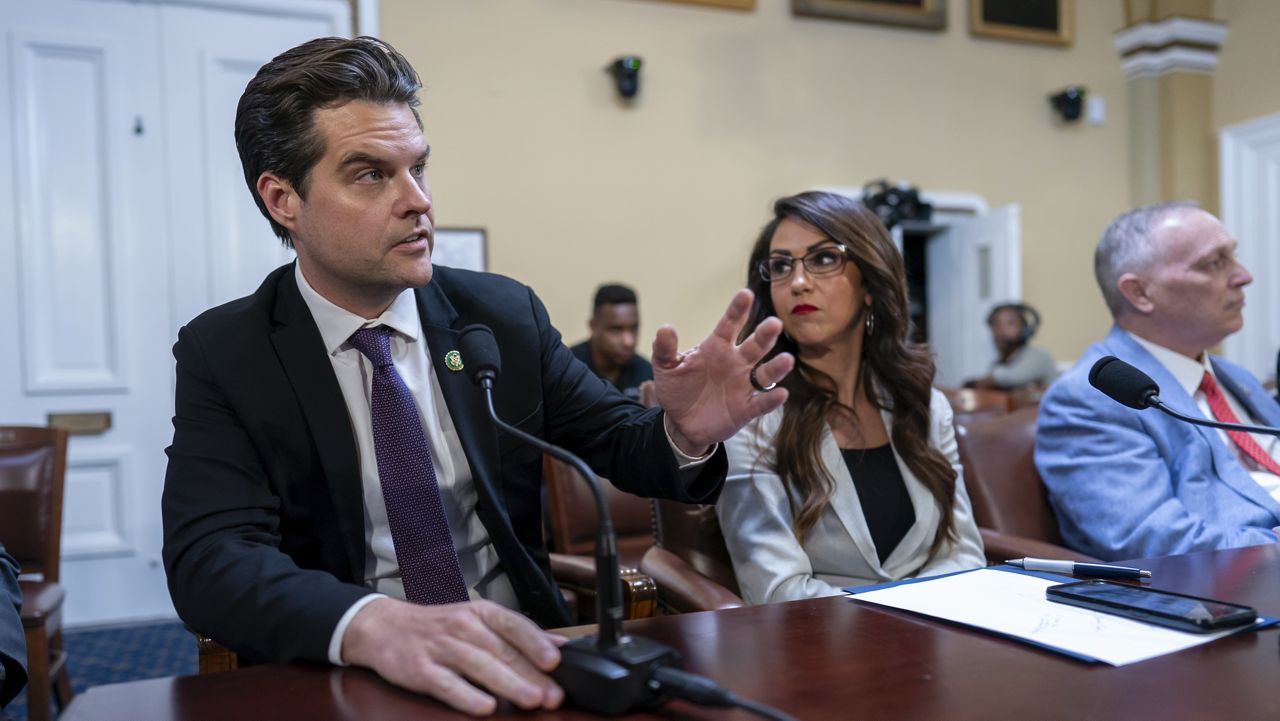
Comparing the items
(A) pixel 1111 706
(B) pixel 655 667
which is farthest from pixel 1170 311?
(B) pixel 655 667

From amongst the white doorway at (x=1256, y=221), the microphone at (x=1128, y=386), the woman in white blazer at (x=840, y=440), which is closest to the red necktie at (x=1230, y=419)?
the woman in white blazer at (x=840, y=440)

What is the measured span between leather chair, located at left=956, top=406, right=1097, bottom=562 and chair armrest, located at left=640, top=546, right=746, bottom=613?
2.34 ft

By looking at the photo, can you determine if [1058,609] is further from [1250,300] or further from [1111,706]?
[1250,300]

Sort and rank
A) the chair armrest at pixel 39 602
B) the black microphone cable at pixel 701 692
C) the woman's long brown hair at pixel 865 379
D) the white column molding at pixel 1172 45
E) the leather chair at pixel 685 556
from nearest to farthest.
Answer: the black microphone cable at pixel 701 692 < the leather chair at pixel 685 556 < the woman's long brown hair at pixel 865 379 < the chair armrest at pixel 39 602 < the white column molding at pixel 1172 45

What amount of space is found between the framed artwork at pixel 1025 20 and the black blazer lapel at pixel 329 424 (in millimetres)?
6278

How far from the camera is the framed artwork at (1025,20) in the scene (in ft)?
21.8

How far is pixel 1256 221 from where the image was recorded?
6.90 metres

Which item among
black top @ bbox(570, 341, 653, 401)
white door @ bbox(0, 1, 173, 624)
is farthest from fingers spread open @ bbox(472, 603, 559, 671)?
white door @ bbox(0, 1, 173, 624)

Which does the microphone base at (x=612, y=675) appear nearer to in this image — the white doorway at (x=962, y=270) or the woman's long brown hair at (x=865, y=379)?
the woman's long brown hair at (x=865, y=379)

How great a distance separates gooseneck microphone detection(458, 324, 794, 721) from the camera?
2.60ft

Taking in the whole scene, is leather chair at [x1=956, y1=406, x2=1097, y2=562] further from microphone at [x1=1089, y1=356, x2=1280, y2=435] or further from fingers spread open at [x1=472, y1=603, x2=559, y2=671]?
fingers spread open at [x1=472, y1=603, x2=559, y2=671]

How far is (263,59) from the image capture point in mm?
4695

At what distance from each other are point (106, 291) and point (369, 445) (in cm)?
358

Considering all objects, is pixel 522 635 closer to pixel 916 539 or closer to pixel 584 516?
pixel 916 539
